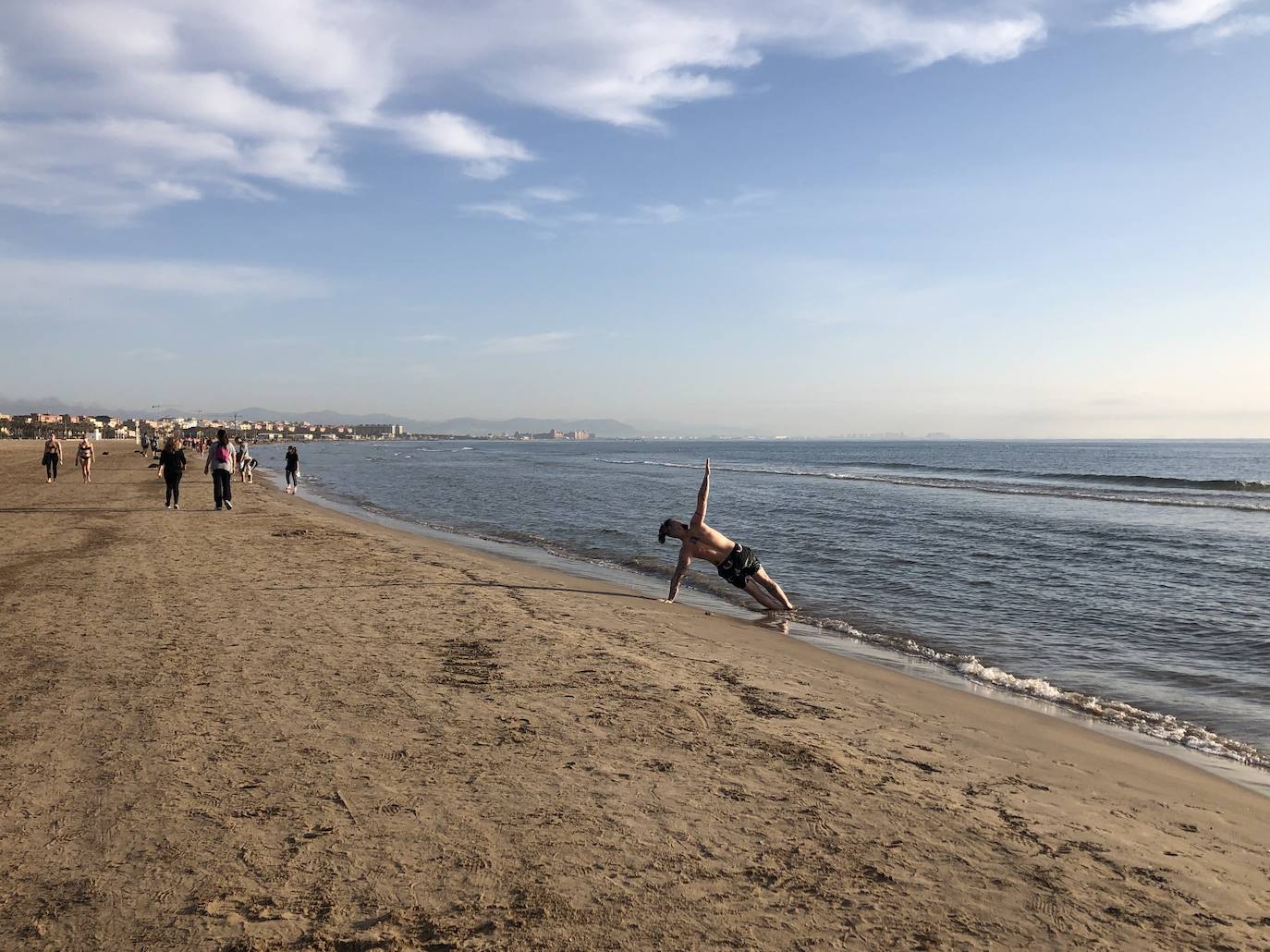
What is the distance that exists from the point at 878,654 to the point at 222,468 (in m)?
19.1

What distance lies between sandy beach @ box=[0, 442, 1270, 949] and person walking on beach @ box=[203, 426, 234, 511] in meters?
13.6

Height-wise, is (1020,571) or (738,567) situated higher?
(738,567)

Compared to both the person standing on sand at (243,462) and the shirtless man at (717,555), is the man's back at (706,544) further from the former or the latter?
the person standing on sand at (243,462)

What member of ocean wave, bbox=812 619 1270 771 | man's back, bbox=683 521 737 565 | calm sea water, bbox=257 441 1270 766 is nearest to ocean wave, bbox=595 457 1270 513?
calm sea water, bbox=257 441 1270 766

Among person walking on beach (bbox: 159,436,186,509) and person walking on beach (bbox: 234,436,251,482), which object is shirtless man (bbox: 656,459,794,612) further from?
person walking on beach (bbox: 234,436,251,482)

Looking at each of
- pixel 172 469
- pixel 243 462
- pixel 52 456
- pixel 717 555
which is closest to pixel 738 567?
pixel 717 555

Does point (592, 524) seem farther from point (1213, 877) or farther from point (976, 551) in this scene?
point (1213, 877)

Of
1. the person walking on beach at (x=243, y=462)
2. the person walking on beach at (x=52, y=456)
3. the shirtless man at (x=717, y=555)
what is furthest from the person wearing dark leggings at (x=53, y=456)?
the shirtless man at (x=717, y=555)

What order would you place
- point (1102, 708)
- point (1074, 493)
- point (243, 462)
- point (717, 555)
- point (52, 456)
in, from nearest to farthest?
point (1102, 708)
point (717, 555)
point (52, 456)
point (243, 462)
point (1074, 493)

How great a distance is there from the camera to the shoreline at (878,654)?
19.7ft

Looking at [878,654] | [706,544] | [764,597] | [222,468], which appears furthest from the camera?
[222,468]

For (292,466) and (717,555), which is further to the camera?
(292,466)

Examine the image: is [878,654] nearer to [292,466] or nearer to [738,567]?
[738,567]

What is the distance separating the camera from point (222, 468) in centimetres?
2111
